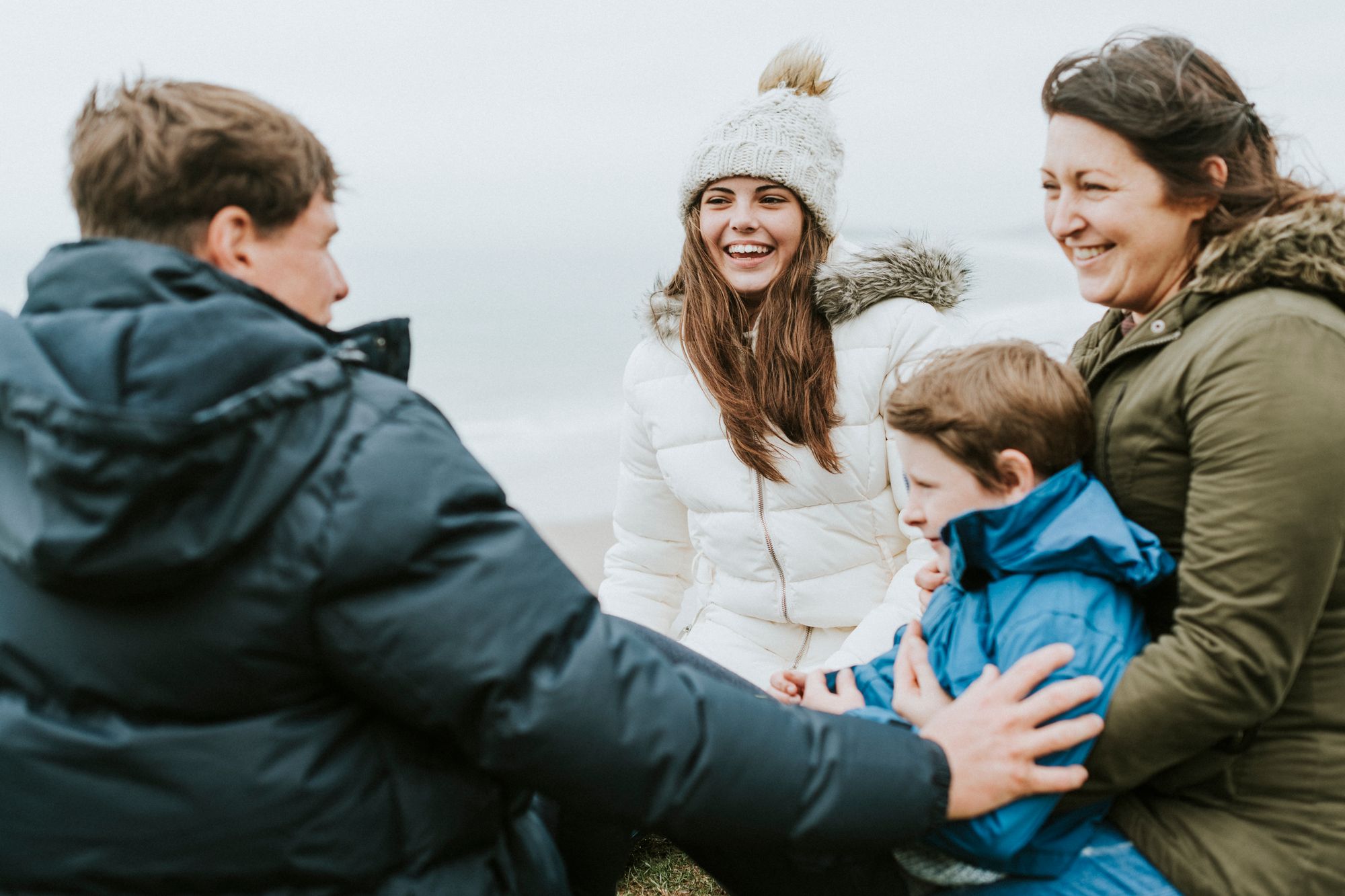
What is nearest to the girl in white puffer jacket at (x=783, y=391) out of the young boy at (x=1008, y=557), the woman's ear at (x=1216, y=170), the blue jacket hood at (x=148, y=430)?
the young boy at (x=1008, y=557)

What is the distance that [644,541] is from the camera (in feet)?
11.1

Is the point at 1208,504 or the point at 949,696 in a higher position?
the point at 1208,504

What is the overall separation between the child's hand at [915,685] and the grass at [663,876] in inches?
47.5

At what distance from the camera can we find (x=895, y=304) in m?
3.02

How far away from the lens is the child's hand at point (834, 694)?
6.64 ft

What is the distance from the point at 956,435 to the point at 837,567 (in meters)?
1.19

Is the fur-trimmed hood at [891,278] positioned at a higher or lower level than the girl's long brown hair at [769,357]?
higher

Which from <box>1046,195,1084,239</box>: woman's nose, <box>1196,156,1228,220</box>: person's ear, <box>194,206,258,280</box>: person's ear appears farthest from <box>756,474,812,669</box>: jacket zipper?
<box>194,206,258,280</box>: person's ear

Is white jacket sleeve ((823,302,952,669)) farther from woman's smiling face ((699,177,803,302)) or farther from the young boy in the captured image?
the young boy

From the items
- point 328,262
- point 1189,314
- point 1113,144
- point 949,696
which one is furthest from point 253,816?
point 1113,144

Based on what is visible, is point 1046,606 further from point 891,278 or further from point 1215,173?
point 891,278

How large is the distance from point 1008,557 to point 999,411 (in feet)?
0.78

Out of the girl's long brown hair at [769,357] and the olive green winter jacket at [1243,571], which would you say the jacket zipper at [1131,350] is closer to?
the olive green winter jacket at [1243,571]

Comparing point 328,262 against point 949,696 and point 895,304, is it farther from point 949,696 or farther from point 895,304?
point 895,304
